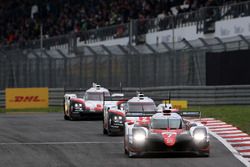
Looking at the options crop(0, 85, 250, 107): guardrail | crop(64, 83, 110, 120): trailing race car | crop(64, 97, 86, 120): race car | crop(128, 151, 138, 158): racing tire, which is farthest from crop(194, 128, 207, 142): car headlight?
crop(0, 85, 250, 107): guardrail

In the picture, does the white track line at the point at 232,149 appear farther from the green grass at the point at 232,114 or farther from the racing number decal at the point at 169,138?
the racing number decal at the point at 169,138

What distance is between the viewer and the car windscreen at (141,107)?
2225 centimetres

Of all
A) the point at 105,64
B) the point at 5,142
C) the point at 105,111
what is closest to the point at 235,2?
the point at 105,64

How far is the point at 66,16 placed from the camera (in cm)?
4966

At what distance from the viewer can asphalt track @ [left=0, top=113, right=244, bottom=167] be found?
15.6 metres

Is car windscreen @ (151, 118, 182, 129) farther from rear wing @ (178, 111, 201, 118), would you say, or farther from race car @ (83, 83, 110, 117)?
race car @ (83, 83, 110, 117)

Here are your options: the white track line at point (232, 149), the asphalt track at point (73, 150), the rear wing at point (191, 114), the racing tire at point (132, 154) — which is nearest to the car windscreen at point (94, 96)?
the asphalt track at point (73, 150)

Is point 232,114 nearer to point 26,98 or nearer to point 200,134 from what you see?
point 200,134

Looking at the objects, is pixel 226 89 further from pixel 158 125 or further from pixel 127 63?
pixel 158 125

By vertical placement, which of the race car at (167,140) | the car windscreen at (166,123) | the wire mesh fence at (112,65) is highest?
the wire mesh fence at (112,65)

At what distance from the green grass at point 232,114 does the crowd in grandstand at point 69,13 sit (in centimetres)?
496

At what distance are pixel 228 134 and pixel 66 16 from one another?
1134 inches

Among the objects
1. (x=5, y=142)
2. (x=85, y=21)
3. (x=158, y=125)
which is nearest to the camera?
(x=158, y=125)

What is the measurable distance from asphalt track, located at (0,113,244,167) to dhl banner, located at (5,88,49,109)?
440 inches
